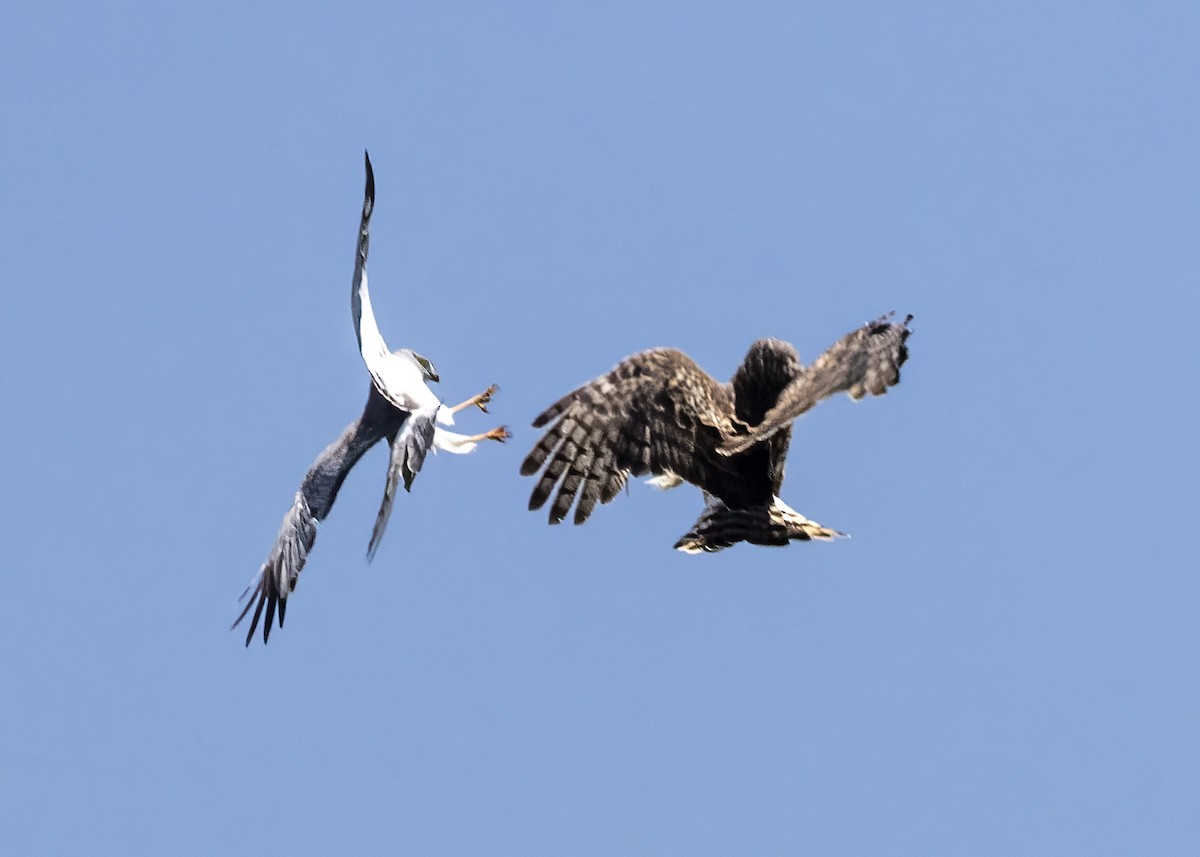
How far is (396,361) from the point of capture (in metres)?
18.6

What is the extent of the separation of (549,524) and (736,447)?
1.51m

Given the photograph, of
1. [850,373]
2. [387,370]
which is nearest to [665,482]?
[850,373]

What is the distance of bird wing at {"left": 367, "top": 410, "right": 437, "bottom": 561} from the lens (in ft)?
55.5

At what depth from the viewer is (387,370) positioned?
1833cm

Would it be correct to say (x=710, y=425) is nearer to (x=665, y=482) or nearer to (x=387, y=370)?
(x=665, y=482)

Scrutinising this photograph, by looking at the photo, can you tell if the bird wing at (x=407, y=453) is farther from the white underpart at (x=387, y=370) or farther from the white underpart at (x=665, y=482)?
the white underpart at (x=665, y=482)

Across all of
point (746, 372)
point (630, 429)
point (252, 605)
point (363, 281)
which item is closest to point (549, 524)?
point (630, 429)

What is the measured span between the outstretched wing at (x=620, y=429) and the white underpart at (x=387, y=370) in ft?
10.4

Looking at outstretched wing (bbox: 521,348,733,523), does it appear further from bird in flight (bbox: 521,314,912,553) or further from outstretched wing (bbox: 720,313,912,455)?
outstretched wing (bbox: 720,313,912,455)

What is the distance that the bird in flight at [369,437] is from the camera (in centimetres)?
1770

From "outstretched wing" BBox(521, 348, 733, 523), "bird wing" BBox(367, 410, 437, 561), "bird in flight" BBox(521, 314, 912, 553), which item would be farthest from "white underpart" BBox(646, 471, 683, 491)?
"bird wing" BBox(367, 410, 437, 561)

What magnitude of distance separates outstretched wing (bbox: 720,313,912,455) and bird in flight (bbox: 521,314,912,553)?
10 millimetres

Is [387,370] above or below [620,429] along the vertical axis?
above

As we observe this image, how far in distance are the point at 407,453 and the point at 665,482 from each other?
8.58 ft
